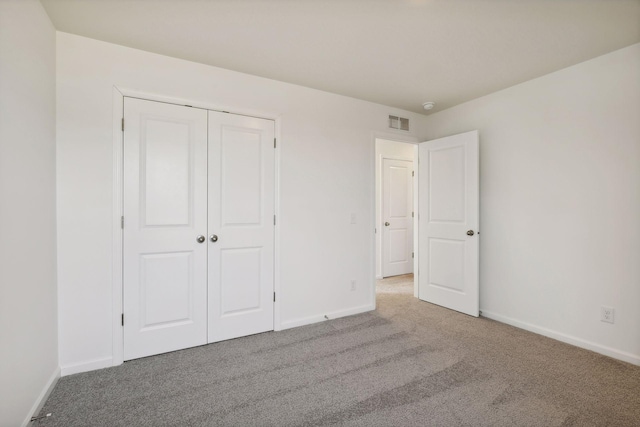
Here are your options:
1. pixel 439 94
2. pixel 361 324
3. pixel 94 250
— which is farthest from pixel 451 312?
pixel 94 250

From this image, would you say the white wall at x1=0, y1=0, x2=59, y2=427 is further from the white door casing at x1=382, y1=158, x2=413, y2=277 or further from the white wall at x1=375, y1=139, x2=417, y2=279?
the white door casing at x1=382, y1=158, x2=413, y2=277

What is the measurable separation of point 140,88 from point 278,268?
6.28 ft

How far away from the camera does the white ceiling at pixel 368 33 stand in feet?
5.79

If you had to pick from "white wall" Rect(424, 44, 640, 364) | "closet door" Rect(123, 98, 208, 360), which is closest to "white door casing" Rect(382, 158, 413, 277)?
"white wall" Rect(424, 44, 640, 364)

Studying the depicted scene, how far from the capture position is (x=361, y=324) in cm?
295

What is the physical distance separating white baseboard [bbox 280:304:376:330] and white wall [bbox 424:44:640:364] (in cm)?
134

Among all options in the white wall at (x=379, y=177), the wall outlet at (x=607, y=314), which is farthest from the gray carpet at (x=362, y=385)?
the white wall at (x=379, y=177)

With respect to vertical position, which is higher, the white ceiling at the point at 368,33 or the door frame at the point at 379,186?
the white ceiling at the point at 368,33

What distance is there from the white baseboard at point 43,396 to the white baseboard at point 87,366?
47 mm

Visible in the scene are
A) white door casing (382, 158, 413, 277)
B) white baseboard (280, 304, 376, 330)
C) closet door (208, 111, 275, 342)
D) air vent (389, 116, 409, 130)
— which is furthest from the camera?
white door casing (382, 158, 413, 277)

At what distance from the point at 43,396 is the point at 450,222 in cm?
378

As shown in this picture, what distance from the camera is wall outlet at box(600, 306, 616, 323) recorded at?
7.55 ft

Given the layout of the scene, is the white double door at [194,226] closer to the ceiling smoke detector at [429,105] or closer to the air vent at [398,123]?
the air vent at [398,123]

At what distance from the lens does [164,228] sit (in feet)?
7.69
